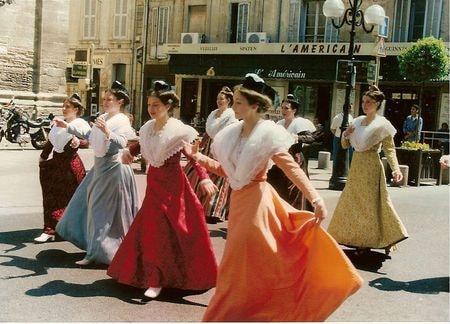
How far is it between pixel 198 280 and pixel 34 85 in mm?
18457

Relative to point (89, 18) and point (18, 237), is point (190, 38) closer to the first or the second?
point (89, 18)

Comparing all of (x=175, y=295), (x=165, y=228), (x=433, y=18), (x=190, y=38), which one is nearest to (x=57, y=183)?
(x=165, y=228)

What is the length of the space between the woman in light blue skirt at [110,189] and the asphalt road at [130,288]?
0.82 feet

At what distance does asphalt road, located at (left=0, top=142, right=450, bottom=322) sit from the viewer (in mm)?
4617

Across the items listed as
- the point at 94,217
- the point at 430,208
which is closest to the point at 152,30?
the point at 430,208

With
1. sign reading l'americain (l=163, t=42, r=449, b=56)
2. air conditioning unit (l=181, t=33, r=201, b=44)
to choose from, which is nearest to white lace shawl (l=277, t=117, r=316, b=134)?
sign reading l'americain (l=163, t=42, r=449, b=56)

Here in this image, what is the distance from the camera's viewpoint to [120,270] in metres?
5.12

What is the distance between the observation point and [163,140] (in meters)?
5.03

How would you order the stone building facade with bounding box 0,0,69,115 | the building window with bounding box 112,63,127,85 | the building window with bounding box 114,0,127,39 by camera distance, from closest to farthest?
the stone building facade with bounding box 0,0,69,115
the building window with bounding box 114,0,127,39
the building window with bounding box 112,63,127,85

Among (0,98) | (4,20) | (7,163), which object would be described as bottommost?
(7,163)

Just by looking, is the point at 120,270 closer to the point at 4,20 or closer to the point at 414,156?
the point at 414,156

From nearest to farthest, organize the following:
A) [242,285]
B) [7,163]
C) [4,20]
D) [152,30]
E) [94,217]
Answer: [242,285] < [94,217] < [7,163] < [4,20] < [152,30]

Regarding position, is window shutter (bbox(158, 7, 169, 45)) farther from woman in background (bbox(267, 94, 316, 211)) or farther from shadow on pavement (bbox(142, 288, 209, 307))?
shadow on pavement (bbox(142, 288, 209, 307))

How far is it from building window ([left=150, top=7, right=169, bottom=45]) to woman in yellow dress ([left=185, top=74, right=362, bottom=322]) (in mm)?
29665
